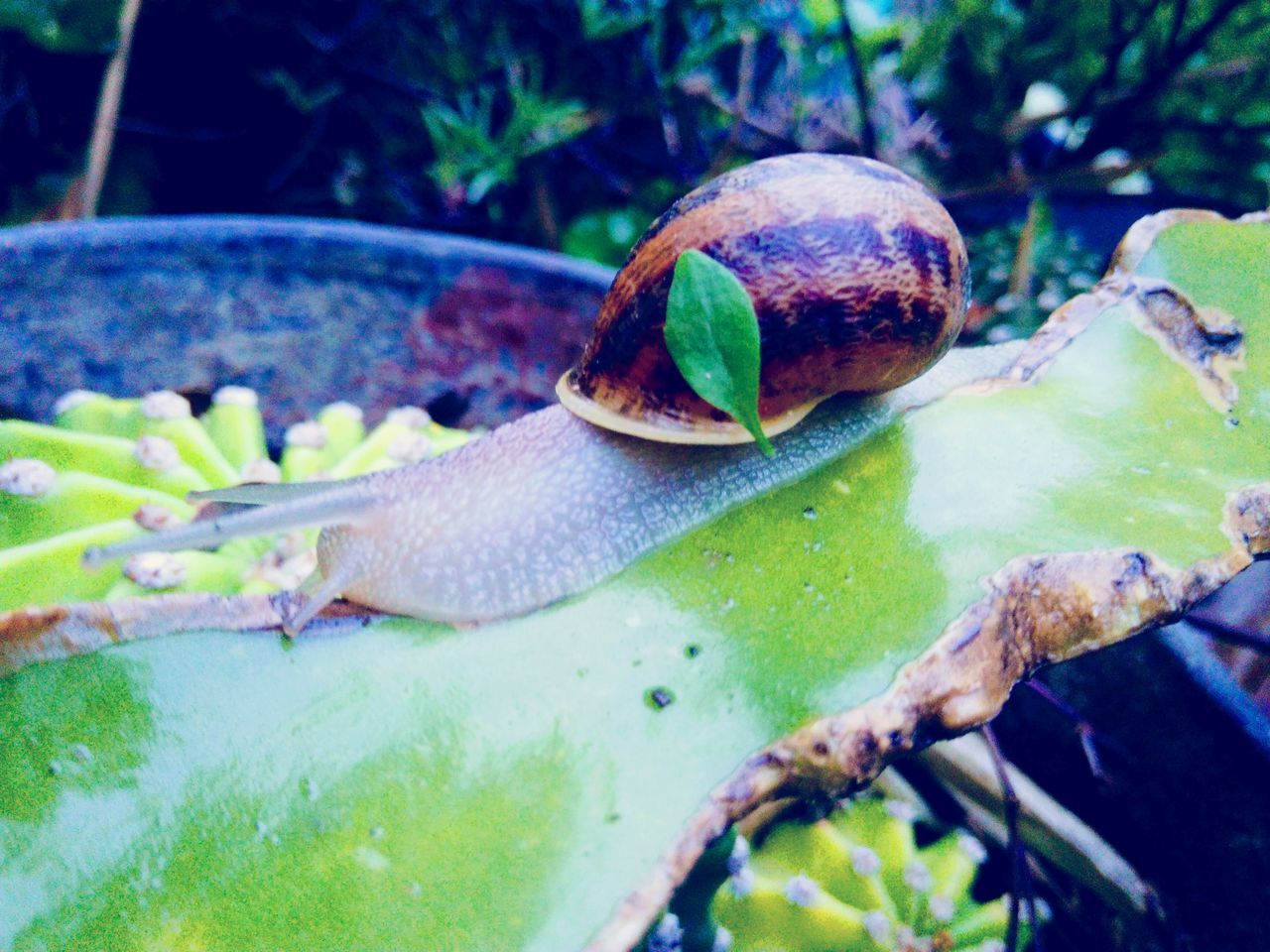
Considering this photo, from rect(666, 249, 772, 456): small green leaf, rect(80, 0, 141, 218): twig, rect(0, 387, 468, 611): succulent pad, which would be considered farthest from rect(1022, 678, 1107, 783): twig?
rect(80, 0, 141, 218): twig

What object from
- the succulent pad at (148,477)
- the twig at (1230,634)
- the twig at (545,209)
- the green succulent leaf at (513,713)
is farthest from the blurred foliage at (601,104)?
the green succulent leaf at (513,713)

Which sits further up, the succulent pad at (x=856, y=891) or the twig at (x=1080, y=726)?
the twig at (x=1080, y=726)

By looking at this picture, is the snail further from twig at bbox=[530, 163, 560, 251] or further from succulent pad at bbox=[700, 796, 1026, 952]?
twig at bbox=[530, 163, 560, 251]

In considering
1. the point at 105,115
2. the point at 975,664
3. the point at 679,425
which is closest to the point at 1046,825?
the point at 975,664

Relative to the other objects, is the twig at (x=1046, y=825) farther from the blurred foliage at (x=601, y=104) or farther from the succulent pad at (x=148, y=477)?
the blurred foliage at (x=601, y=104)

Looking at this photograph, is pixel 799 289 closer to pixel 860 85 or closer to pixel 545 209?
pixel 860 85

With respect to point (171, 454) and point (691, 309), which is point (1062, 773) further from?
point (171, 454)

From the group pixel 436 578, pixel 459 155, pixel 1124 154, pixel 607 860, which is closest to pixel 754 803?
pixel 607 860
